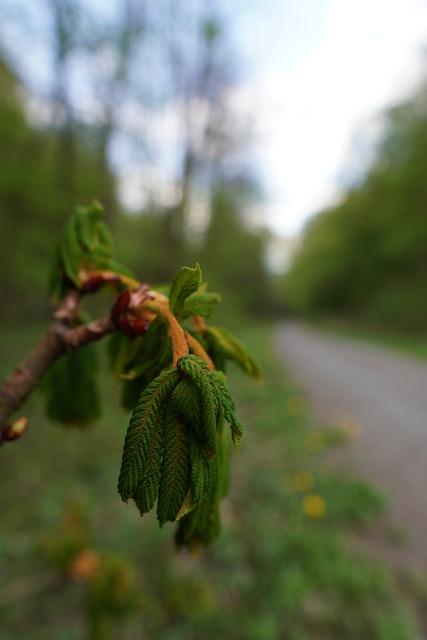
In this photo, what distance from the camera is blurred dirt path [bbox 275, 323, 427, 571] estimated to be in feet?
10.4

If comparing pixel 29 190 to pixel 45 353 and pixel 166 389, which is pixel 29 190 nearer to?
pixel 45 353

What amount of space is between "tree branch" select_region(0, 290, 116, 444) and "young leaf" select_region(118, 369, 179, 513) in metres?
0.20

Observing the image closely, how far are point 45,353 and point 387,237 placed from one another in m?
21.4

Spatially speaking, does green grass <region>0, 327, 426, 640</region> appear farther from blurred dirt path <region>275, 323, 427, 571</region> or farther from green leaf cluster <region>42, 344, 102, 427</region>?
green leaf cluster <region>42, 344, 102, 427</region>

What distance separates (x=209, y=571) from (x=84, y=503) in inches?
56.9

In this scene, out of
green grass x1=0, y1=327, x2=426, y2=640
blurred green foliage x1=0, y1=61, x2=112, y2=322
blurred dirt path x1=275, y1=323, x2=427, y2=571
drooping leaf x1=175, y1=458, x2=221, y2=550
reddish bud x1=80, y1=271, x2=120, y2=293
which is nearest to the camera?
drooping leaf x1=175, y1=458, x2=221, y2=550

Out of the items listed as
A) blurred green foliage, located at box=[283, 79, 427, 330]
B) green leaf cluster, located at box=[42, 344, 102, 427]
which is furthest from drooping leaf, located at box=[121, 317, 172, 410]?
blurred green foliage, located at box=[283, 79, 427, 330]

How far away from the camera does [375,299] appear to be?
2319 cm

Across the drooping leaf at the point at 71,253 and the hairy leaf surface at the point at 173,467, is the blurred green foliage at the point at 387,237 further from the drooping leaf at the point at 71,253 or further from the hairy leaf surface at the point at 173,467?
the hairy leaf surface at the point at 173,467

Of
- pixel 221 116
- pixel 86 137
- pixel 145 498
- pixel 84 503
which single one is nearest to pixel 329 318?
pixel 221 116

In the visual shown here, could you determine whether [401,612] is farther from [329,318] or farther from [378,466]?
[329,318]

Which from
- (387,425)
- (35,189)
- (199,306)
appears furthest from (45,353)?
(35,189)

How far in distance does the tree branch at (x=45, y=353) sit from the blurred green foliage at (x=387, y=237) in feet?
61.1

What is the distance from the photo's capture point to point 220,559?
2.83 m
